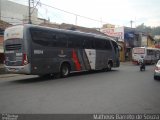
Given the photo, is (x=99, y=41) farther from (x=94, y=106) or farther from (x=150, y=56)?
(x=150, y=56)

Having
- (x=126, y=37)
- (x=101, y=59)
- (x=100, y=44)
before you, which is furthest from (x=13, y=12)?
(x=101, y=59)

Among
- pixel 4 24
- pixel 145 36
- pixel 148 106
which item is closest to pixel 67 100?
pixel 148 106

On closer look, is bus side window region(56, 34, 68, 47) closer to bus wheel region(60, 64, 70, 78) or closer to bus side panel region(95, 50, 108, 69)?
bus wheel region(60, 64, 70, 78)

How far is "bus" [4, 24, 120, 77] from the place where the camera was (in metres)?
14.5

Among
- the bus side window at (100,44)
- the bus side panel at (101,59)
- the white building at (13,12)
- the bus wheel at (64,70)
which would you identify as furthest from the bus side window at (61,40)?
the white building at (13,12)

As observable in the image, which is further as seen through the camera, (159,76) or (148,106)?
(159,76)

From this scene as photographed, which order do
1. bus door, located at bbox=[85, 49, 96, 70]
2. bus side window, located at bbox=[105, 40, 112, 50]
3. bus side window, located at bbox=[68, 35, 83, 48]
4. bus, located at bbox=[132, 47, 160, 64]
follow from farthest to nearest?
bus, located at bbox=[132, 47, 160, 64], bus side window, located at bbox=[105, 40, 112, 50], bus door, located at bbox=[85, 49, 96, 70], bus side window, located at bbox=[68, 35, 83, 48]

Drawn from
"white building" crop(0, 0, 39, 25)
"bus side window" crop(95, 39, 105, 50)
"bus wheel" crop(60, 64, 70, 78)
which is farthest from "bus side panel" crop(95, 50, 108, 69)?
"white building" crop(0, 0, 39, 25)

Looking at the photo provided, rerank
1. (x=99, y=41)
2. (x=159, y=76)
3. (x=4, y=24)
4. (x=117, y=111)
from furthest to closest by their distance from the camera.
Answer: (x=4, y=24), (x=99, y=41), (x=159, y=76), (x=117, y=111)

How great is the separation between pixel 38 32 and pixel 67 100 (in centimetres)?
721

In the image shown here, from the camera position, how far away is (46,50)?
617 inches

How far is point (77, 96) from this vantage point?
32.1 ft

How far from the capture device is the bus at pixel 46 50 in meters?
14.5

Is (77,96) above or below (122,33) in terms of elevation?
below
